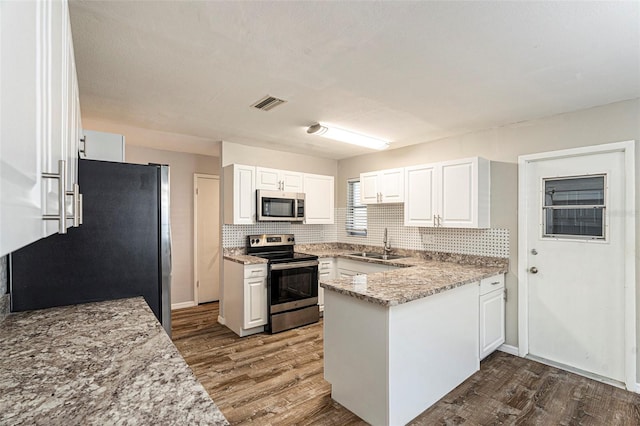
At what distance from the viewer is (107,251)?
191 cm

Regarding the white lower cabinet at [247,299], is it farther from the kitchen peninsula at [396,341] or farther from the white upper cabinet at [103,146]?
the white upper cabinet at [103,146]

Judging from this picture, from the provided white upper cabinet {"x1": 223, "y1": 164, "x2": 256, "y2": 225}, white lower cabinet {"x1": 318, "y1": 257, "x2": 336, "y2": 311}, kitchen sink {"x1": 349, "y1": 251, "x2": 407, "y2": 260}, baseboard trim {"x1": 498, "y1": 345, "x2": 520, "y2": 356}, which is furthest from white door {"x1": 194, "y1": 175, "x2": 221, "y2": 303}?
baseboard trim {"x1": 498, "y1": 345, "x2": 520, "y2": 356}

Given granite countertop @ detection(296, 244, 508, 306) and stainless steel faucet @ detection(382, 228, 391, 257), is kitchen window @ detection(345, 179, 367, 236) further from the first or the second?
granite countertop @ detection(296, 244, 508, 306)

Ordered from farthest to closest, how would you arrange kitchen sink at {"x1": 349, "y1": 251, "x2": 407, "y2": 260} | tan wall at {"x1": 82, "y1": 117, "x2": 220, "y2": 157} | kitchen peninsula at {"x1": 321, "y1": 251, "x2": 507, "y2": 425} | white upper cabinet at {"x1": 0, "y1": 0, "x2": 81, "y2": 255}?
kitchen sink at {"x1": 349, "y1": 251, "x2": 407, "y2": 260} < tan wall at {"x1": 82, "y1": 117, "x2": 220, "y2": 157} < kitchen peninsula at {"x1": 321, "y1": 251, "x2": 507, "y2": 425} < white upper cabinet at {"x1": 0, "y1": 0, "x2": 81, "y2": 255}

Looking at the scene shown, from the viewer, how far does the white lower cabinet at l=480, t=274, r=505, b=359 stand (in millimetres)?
2904

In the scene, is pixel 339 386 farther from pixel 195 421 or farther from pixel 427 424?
pixel 195 421

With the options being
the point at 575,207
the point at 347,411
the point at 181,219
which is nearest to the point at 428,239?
the point at 575,207

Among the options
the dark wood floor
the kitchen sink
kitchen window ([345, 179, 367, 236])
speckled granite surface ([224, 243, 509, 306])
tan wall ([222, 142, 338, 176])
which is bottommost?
the dark wood floor

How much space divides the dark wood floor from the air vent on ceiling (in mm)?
2470

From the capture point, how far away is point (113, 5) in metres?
1.48

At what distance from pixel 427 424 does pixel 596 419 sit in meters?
1.26

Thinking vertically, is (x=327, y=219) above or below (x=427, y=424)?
above

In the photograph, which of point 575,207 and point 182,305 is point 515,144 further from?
point 182,305

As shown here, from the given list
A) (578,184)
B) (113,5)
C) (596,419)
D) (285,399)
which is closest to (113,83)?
(113,5)
